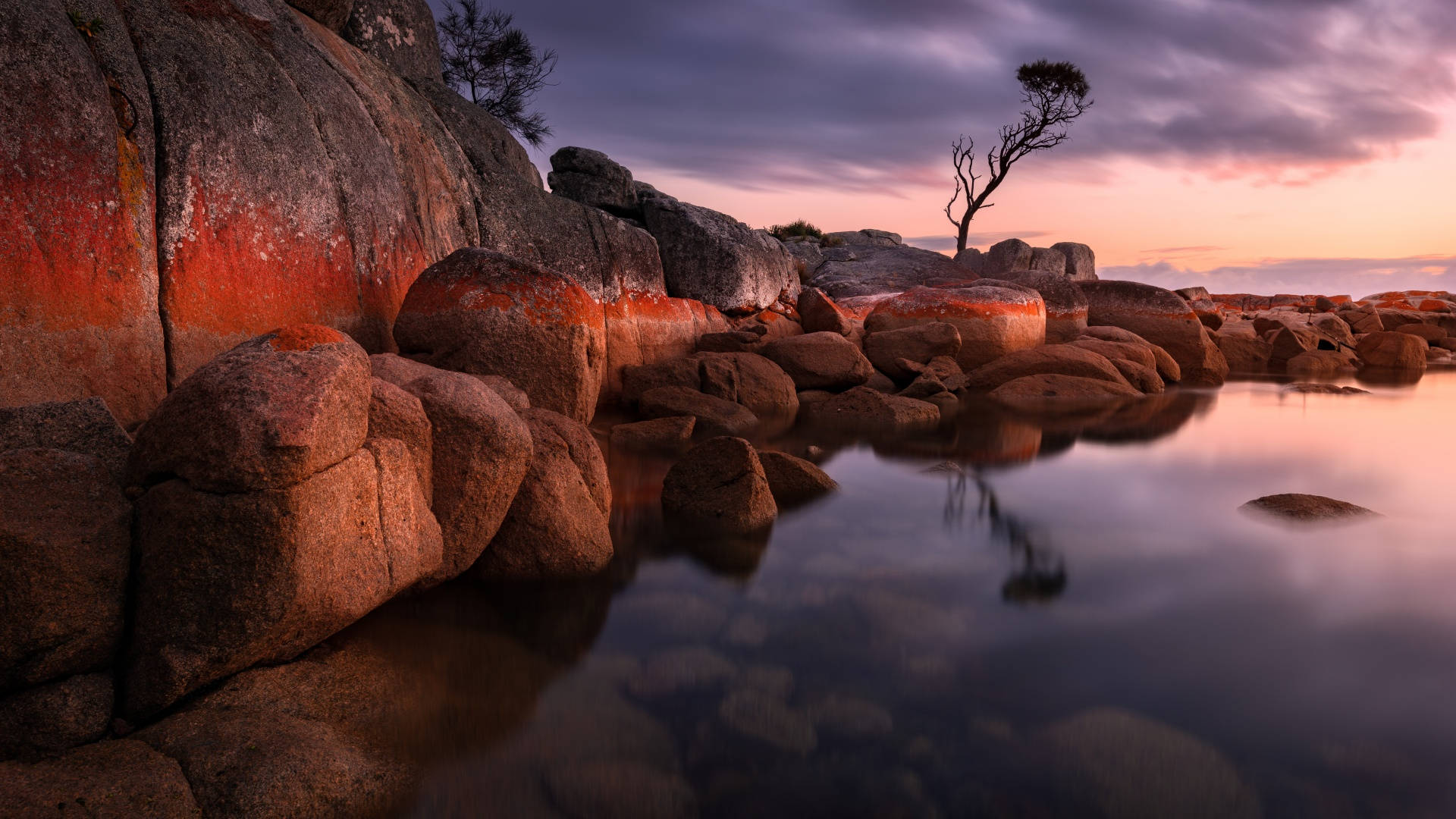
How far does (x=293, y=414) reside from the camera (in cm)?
219

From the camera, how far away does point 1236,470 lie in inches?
271

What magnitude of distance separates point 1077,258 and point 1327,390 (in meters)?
15.7

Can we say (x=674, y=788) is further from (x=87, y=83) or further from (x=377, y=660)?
(x=87, y=83)

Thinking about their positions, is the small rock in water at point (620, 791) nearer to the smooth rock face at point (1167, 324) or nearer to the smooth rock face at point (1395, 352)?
the smooth rock face at point (1167, 324)

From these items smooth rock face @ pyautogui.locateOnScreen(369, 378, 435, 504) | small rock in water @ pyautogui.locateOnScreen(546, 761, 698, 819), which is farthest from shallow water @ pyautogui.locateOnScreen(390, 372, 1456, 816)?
smooth rock face @ pyautogui.locateOnScreen(369, 378, 435, 504)

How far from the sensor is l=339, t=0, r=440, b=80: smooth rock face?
724cm

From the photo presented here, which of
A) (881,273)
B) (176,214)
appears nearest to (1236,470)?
(176,214)

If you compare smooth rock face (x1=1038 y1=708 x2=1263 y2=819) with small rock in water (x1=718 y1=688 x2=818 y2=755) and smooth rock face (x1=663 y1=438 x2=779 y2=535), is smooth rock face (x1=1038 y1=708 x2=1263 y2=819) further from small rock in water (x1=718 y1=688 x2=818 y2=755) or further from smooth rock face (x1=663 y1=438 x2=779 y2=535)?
smooth rock face (x1=663 y1=438 x2=779 y2=535)

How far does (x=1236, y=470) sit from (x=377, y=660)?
699 centimetres

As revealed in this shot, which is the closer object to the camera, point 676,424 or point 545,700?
point 545,700

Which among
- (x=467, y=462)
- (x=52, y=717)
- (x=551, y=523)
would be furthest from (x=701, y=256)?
(x=52, y=717)

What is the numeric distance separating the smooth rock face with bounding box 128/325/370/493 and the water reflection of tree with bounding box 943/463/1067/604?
2888 millimetres

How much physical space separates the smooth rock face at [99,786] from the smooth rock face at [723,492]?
276cm

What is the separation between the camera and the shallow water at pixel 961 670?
2.21 m
